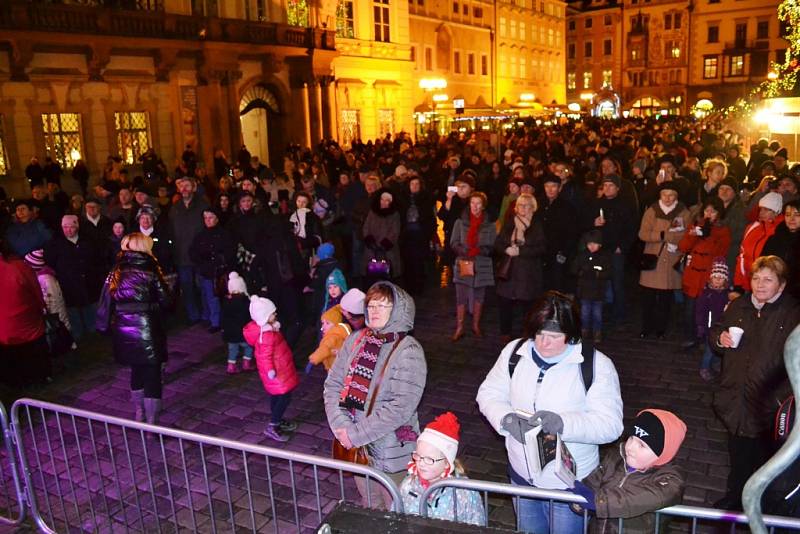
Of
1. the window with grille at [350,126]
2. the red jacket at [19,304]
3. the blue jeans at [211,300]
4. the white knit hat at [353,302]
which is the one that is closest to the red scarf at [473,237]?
the white knit hat at [353,302]

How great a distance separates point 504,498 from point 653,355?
3.70 metres

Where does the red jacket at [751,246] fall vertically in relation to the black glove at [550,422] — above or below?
above

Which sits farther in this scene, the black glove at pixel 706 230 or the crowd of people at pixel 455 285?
the black glove at pixel 706 230

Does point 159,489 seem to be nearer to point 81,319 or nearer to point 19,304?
point 19,304

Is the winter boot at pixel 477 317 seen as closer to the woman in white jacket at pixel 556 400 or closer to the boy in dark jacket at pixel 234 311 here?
the boy in dark jacket at pixel 234 311

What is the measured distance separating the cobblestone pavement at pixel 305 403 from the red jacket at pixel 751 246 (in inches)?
46.7

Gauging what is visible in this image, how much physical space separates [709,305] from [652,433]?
4.86m

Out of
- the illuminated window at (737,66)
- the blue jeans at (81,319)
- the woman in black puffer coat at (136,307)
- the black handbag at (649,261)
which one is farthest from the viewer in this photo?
the illuminated window at (737,66)

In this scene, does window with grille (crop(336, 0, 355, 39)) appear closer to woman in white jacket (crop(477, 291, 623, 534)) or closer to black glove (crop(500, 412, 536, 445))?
woman in white jacket (crop(477, 291, 623, 534))

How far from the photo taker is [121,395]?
775 centimetres

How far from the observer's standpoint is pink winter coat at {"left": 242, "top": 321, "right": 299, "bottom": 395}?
6.14 metres

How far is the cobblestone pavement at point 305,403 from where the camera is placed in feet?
17.6

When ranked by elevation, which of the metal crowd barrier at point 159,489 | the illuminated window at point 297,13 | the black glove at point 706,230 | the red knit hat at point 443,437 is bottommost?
the metal crowd barrier at point 159,489

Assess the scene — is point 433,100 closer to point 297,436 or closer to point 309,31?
point 309,31
